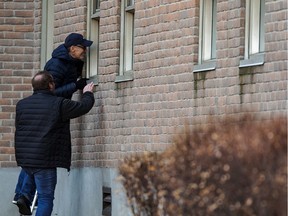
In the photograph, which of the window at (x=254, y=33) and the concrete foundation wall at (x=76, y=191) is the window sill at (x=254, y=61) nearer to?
the window at (x=254, y=33)

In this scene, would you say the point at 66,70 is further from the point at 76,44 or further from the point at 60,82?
the point at 76,44

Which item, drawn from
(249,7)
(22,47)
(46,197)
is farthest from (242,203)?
(22,47)

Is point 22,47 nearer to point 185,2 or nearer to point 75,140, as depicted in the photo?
point 75,140

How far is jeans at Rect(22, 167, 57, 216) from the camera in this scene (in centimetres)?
1655

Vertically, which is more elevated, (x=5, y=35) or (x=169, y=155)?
(x=5, y=35)

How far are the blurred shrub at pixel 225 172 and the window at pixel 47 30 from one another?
10.2m

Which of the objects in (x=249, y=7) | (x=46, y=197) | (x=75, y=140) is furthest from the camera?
(x=75, y=140)

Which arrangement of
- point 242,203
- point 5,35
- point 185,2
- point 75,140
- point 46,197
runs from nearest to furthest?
point 242,203
point 185,2
point 46,197
point 75,140
point 5,35

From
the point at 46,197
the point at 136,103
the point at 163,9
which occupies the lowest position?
the point at 46,197

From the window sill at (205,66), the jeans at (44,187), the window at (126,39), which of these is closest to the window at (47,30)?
the window at (126,39)

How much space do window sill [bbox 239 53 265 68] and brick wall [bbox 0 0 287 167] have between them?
51 millimetres

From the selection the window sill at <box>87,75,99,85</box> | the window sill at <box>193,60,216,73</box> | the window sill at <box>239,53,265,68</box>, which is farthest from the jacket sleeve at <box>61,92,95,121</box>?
the window sill at <box>239,53,265,68</box>

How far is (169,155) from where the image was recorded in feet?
32.8

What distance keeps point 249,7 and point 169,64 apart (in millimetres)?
1997
